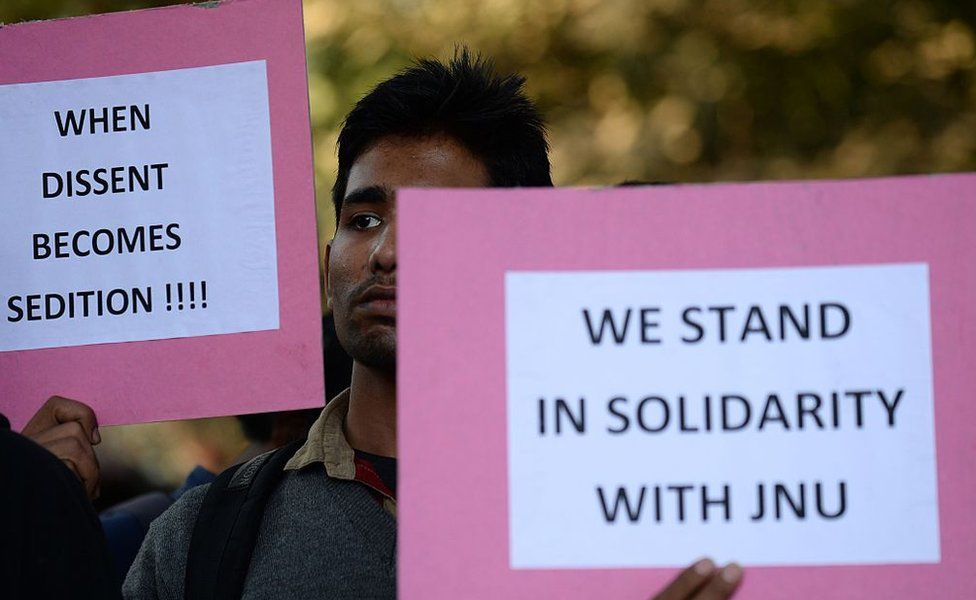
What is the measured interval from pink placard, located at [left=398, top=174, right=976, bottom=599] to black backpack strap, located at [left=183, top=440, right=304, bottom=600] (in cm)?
62

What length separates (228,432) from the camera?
6.03 m

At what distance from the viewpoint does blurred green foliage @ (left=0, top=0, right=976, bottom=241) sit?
18.2ft

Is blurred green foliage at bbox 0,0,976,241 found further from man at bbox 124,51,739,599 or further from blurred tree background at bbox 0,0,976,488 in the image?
man at bbox 124,51,739,599

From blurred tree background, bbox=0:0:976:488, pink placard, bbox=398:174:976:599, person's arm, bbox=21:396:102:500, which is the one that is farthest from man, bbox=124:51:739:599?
blurred tree background, bbox=0:0:976:488

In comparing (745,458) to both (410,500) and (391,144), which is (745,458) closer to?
(410,500)

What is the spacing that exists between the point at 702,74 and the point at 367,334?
3.74m

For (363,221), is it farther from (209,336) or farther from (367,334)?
(209,336)

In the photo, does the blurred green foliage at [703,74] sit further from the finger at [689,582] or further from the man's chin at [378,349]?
the finger at [689,582]

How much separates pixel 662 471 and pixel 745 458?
0.32 ft

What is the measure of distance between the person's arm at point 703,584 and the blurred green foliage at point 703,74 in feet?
13.7

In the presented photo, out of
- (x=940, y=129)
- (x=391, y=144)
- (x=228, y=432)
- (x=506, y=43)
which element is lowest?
(x=228, y=432)

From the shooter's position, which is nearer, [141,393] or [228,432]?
[141,393]

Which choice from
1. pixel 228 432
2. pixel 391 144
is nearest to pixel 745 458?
pixel 391 144

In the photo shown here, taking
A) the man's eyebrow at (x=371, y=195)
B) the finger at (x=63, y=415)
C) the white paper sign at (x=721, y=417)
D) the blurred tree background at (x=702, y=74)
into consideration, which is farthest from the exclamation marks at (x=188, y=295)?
the blurred tree background at (x=702, y=74)
